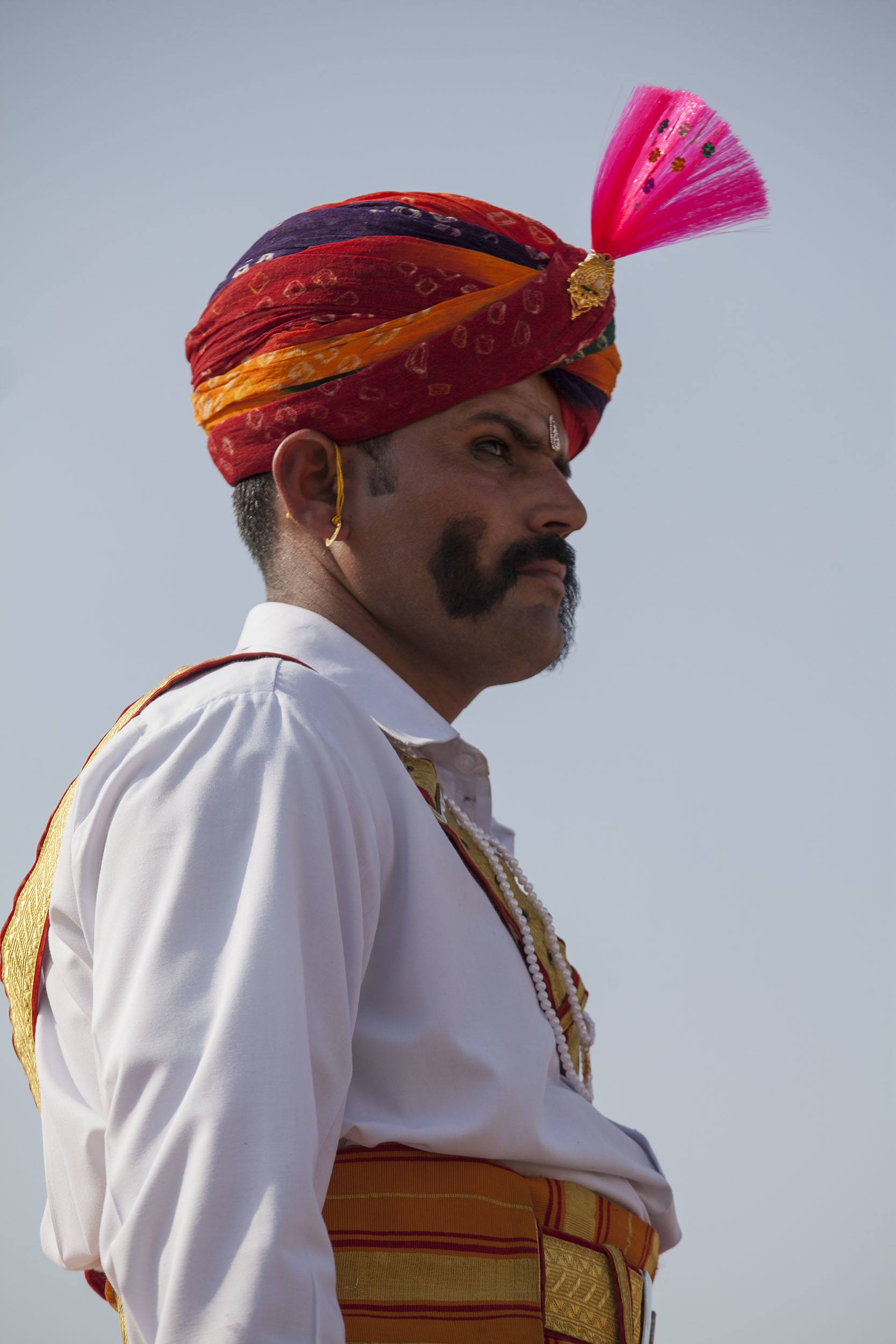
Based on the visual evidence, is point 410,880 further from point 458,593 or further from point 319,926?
point 458,593

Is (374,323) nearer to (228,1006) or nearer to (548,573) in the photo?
(548,573)

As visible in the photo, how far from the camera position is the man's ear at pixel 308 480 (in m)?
2.36

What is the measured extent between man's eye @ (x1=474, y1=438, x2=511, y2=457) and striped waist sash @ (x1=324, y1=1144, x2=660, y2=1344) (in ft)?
3.86

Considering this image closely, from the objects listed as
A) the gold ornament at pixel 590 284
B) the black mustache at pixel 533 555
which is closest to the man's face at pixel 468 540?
the black mustache at pixel 533 555

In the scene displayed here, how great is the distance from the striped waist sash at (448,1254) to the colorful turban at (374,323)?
1.21 m

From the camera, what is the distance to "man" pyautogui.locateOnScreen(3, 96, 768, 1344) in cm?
140

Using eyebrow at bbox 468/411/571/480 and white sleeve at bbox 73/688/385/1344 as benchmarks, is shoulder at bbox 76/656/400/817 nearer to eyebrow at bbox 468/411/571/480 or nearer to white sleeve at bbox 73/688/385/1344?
white sleeve at bbox 73/688/385/1344

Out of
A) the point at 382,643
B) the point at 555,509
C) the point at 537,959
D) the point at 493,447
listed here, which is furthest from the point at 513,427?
the point at 537,959

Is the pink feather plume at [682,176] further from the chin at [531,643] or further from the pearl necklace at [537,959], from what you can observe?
the pearl necklace at [537,959]

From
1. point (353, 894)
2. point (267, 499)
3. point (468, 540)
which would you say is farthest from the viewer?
point (267, 499)

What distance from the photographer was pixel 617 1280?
73.0 inches

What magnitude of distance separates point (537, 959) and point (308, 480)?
907mm

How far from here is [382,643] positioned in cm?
232

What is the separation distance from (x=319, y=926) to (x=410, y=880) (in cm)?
24
